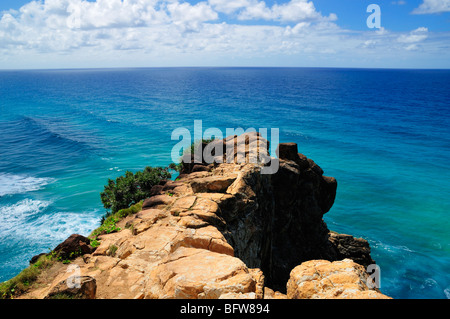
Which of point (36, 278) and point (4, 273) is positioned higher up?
point (36, 278)

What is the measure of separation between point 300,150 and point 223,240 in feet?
224

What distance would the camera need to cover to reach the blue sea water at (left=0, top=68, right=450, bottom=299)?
39094 millimetres

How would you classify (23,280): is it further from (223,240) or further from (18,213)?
(18,213)

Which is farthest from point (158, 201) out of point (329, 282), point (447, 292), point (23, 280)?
point (447, 292)

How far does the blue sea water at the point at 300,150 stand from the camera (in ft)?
128

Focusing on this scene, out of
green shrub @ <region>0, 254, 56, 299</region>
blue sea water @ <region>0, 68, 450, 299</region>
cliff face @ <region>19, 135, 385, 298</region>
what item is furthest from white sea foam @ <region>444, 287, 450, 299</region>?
green shrub @ <region>0, 254, 56, 299</region>

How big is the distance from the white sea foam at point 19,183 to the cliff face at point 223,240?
124 feet

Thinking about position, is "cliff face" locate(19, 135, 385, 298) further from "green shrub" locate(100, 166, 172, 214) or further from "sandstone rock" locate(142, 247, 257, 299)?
"green shrub" locate(100, 166, 172, 214)

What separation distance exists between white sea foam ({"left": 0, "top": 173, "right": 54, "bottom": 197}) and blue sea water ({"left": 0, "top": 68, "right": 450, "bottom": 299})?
20 cm

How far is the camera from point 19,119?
4213 inches

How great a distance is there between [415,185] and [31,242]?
69312mm

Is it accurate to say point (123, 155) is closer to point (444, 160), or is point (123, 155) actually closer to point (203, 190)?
point (203, 190)

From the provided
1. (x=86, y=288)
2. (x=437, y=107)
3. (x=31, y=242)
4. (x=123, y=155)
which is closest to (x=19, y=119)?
(x=123, y=155)

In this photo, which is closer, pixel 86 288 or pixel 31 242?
pixel 86 288
